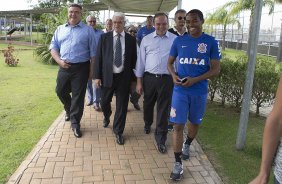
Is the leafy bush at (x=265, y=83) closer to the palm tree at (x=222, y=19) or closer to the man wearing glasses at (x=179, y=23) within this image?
the man wearing glasses at (x=179, y=23)

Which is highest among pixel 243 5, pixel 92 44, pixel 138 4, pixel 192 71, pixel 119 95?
pixel 243 5

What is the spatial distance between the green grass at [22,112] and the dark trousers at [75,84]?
692 millimetres

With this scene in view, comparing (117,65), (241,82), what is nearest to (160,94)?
(117,65)

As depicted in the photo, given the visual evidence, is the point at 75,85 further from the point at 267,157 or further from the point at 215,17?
the point at 215,17

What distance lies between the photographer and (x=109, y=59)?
526 centimetres

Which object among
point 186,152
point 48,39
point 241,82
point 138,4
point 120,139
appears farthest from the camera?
point 48,39

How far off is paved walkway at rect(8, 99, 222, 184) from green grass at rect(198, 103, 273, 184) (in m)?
0.19

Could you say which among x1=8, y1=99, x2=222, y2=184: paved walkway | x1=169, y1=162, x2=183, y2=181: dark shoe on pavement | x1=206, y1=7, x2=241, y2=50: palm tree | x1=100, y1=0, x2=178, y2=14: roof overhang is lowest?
x1=8, y1=99, x2=222, y2=184: paved walkway

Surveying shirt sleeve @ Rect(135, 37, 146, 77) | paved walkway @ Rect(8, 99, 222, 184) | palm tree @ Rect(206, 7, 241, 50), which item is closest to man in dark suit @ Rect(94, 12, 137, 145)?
shirt sleeve @ Rect(135, 37, 146, 77)

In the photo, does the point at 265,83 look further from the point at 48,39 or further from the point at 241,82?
the point at 48,39

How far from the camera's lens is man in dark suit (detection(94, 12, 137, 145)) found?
5.26 metres

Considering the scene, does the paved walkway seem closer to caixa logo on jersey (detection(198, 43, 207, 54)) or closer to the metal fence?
caixa logo on jersey (detection(198, 43, 207, 54))

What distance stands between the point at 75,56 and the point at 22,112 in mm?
2374

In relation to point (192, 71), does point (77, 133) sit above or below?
below
